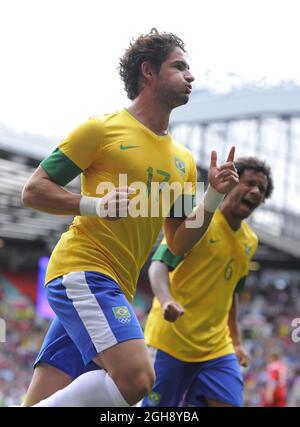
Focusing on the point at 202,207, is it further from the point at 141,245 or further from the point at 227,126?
the point at 227,126

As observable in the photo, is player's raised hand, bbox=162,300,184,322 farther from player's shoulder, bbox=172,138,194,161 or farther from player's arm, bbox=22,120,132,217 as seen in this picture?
player's arm, bbox=22,120,132,217

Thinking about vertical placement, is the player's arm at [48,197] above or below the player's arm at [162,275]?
above

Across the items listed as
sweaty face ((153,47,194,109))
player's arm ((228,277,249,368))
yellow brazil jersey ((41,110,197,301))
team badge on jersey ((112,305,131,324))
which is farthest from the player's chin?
player's arm ((228,277,249,368))

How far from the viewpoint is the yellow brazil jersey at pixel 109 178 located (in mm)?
3586

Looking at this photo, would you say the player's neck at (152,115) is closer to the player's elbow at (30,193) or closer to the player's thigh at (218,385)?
the player's elbow at (30,193)

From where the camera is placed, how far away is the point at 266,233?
2541 centimetres

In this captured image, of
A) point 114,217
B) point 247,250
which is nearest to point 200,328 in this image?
point 247,250

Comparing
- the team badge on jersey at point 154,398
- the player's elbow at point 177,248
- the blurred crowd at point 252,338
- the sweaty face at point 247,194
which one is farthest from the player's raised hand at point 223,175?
the blurred crowd at point 252,338

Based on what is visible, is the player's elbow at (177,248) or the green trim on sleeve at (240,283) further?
the green trim on sleeve at (240,283)

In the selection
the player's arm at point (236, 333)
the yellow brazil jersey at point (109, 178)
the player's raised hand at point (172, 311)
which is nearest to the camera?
the yellow brazil jersey at point (109, 178)

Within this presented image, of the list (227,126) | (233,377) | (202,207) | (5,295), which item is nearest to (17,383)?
(5,295)

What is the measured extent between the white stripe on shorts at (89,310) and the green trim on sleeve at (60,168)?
→ 440mm

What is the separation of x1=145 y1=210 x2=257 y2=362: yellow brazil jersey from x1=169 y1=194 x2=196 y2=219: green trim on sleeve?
0.94 meters
